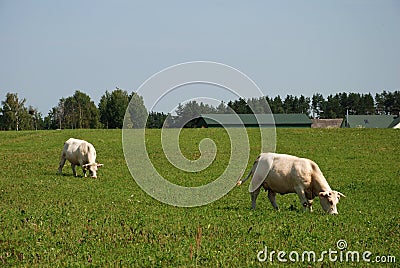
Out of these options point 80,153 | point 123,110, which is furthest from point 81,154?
point 123,110

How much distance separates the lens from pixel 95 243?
11.5 m

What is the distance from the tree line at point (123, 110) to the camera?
18875 millimetres

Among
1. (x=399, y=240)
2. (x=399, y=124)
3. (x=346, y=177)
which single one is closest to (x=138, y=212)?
(x=399, y=240)

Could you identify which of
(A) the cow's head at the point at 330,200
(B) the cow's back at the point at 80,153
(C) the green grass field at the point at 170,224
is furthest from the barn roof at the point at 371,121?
(A) the cow's head at the point at 330,200

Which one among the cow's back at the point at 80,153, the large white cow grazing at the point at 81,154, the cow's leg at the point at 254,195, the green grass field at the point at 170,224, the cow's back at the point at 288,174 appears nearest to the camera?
the green grass field at the point at 170,224

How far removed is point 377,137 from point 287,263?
4747 centimetres

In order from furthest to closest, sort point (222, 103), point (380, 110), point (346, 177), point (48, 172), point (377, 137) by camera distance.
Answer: point (380, 110)
point (377, 137)
point (48, 172)
point (346, 177)
point (222, 103)

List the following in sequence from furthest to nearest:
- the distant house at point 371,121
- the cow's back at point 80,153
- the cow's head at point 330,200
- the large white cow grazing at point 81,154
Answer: the distant house at point 371,121, the cow's back at point 80,153, the large white cow grazing at point 81,154, the cow's head at point 330,200

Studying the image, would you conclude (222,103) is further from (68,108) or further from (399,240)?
(68,108)

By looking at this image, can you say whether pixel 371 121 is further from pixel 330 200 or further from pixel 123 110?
pixel 330 200

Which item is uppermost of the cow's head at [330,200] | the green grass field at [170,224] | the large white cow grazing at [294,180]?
the large white cow grazing at [294,180]

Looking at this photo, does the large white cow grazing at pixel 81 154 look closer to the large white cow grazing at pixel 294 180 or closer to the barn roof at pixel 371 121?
the large white cow grazing at pixel 294 180

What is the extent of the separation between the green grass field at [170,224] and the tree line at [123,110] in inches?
132

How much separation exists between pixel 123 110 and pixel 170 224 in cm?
9117
